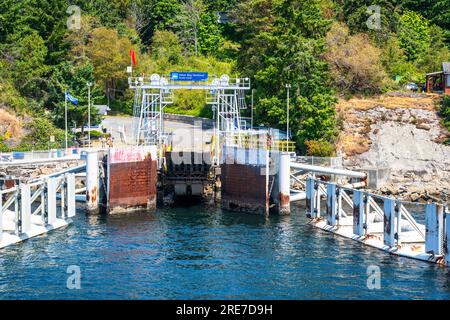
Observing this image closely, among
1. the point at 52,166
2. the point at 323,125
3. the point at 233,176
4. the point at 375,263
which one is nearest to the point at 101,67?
the point at 52,166

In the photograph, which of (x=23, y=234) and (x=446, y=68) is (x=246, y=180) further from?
(x=446, y=68)

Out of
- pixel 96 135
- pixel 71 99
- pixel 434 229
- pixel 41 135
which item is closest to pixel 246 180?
pixel 434 229

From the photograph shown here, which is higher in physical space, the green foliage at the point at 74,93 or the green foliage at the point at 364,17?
the green foliage at the point at 364,17

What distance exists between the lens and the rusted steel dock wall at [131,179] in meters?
59.8

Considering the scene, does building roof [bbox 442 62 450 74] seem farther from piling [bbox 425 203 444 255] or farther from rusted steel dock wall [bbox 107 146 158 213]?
piling [bbox 425 203 444 255]

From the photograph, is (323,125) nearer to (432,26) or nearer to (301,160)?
(301,160)

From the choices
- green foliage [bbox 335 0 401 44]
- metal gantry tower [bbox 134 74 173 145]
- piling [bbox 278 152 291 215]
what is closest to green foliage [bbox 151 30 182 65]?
green foliage [bbox 335 0 401 44]

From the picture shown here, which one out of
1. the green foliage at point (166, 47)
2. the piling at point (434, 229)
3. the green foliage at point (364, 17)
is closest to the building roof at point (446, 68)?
the green foliage at point (364, 17)

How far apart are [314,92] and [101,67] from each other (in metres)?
35.1

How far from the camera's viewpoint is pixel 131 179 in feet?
200

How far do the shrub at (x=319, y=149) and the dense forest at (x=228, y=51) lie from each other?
0.40 ft

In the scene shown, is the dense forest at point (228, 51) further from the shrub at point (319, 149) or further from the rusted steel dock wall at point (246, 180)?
the rusted steel dock wall at point (246, 180)

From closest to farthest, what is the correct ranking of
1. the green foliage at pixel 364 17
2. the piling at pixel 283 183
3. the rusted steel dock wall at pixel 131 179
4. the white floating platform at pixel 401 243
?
the white floating platform at pixel 401 243, the piling at pixel 283 183, the rusted steel dock wall at pixel 131 179, the green foliage at pixel 364 17

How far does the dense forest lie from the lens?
81125 mm
